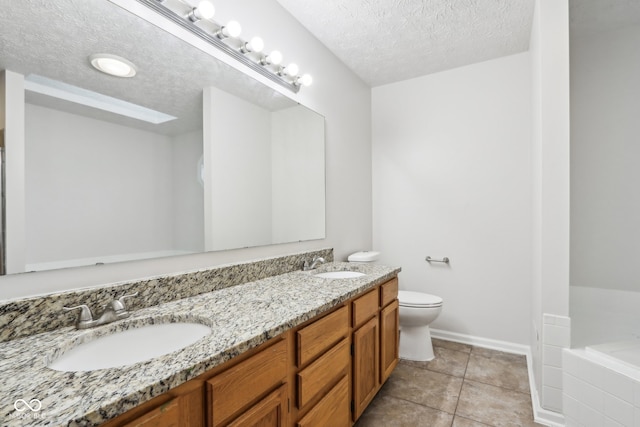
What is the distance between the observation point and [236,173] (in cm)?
166

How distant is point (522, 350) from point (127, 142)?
3.09 metres

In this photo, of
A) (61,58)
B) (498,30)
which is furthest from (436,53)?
(61,58)

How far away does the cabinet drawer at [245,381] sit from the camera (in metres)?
0.77

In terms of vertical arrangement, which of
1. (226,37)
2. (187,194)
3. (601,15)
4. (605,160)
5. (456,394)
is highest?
(601,15)

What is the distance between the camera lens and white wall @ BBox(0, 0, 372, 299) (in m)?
1.06

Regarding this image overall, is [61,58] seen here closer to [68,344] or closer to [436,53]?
[68,344]

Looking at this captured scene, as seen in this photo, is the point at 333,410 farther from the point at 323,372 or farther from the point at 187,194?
the point at 187,194

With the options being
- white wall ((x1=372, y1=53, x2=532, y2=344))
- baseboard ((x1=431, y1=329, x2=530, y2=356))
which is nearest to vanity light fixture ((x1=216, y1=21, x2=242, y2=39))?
white wall ((x1=372, y1=53, x2=532, y2=344))

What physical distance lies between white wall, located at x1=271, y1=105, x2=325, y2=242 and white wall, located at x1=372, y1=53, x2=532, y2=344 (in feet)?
3.45

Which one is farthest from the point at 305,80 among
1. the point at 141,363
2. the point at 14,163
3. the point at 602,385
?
the point at 602,385

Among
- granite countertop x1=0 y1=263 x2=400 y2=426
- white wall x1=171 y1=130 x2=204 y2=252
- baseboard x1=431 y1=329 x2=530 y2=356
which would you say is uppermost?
white wall x1=171 y1=130 x2=204 y2=252

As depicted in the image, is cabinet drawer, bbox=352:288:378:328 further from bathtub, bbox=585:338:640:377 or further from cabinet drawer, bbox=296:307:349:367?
bathtub, bbox=585:338:640:377

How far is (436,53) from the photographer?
100 inches

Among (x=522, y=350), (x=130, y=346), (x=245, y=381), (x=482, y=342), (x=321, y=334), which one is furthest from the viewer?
(x=482, y=342)
